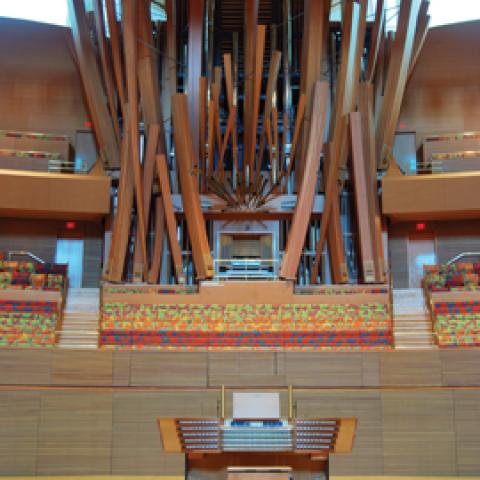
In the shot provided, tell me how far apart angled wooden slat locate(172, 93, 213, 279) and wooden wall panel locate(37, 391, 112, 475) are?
12.5 ft

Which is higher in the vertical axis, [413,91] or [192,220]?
[413,91]

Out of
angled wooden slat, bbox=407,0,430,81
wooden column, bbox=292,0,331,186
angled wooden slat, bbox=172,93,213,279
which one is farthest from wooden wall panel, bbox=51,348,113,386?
angled wooden slat, bbox=407,0,430,81

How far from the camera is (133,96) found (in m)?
14.4

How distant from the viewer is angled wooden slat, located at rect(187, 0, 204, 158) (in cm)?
1535

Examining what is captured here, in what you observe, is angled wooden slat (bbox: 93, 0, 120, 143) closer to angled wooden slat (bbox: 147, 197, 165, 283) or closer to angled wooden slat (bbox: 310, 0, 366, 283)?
angled wooden slat (bbox: 147, 197, 165, 283)

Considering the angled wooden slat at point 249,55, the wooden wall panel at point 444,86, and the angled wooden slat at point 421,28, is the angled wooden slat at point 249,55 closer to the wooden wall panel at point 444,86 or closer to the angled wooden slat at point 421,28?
the angled wooden slat at point 421,28

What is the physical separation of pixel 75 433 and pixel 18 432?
3.16 feet

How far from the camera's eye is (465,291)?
12.4 meters

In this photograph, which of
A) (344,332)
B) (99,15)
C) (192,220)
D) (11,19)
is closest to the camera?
(344,332)

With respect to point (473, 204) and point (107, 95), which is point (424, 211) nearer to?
point (473, 204)

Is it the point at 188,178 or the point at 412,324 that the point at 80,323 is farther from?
the point at 412,324

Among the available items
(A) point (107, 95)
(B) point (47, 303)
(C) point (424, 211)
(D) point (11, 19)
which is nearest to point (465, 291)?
(C) point (424, 211)

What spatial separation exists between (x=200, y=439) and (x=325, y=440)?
3.89 ft

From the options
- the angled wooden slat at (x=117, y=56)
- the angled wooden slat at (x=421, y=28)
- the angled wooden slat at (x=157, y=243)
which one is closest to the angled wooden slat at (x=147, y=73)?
the angled wooden slat at (x=117, y=56)
